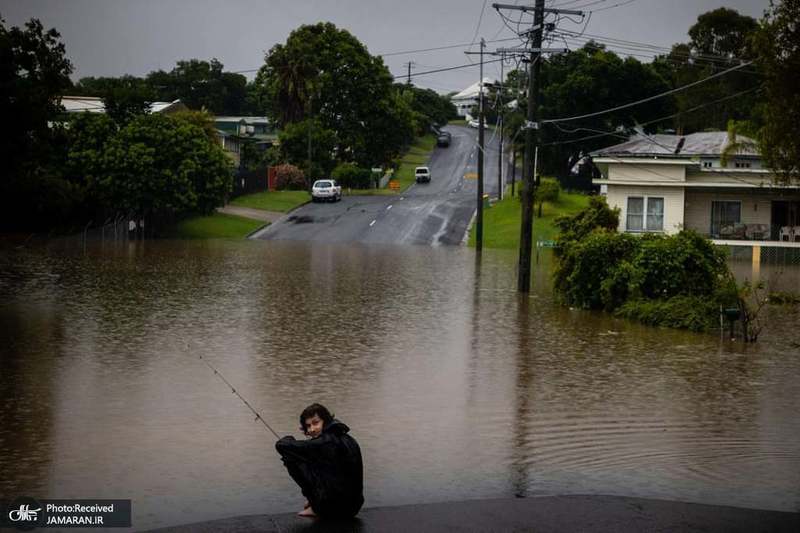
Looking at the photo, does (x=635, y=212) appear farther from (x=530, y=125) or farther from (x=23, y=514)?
(x=23, y=514)

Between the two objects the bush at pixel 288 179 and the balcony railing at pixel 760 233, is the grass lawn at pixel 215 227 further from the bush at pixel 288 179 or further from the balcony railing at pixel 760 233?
the balcony railing at pixel 760 233

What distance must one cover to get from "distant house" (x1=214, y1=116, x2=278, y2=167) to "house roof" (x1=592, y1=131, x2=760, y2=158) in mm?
33962

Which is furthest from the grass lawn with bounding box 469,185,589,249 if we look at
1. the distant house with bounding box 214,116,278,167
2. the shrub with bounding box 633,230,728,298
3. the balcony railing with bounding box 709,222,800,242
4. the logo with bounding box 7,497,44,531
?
Result: the logo with bounding box 7,497,44,531

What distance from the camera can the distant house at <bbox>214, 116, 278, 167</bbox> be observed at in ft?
342

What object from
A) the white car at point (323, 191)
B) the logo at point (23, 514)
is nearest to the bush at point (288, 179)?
the white car at point (323, 191)

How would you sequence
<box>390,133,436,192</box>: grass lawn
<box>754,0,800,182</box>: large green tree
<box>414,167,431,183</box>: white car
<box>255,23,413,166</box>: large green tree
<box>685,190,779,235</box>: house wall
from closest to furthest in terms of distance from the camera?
<box>754,0,800,182</box>: large green tree
<box>685,190,779,235</box>: house wall
<box>255,23,413,166</box>: large green tree
<box>414,167,431,183</box>: white car
<box>390,133,436,192</box>: grass lawn

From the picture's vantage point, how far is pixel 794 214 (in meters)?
59.3

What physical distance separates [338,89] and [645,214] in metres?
50.2

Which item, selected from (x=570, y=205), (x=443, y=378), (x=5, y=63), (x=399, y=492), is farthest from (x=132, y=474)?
(x=570, y=205)

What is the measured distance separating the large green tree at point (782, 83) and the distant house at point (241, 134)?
69258mm

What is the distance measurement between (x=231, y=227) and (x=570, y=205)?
22.6 m

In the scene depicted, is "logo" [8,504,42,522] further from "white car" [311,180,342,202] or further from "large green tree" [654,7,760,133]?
"large green tree" [654,7,760,133]

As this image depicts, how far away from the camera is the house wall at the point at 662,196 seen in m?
58.3

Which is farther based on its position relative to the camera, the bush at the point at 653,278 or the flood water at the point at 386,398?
the bush at the point at 653,278
